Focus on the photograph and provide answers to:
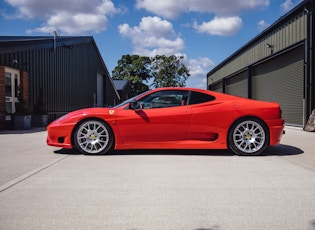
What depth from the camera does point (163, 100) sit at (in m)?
6.30

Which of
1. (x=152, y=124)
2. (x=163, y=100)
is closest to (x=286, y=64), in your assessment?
(x=163, y=100)

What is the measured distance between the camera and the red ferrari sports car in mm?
6102

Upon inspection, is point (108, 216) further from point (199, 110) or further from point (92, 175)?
point (199, 110)

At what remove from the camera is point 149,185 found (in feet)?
12.8

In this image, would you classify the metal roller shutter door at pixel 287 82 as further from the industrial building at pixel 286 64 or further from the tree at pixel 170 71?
the tree at pixel 170 71

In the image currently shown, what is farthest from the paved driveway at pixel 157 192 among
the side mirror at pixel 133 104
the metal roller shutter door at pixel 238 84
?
the metal roller shutter door at pixel 238 84

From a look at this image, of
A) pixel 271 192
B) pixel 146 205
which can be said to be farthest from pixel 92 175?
pixel 271 192

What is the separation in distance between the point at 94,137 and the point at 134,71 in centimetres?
6924

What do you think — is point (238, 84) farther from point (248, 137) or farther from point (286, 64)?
point (248, 137)

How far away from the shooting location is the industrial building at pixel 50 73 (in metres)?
13.8

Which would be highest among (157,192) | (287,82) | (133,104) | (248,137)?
(287,82)

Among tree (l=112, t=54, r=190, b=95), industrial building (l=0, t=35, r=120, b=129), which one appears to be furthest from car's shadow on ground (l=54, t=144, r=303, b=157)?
tree (l=112, t=54, r=190, b=95)

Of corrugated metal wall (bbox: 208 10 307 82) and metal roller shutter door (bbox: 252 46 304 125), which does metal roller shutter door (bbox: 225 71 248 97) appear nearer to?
corrugated metal wall (bbox: 208 10 307 82)

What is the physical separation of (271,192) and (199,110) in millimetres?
2783
